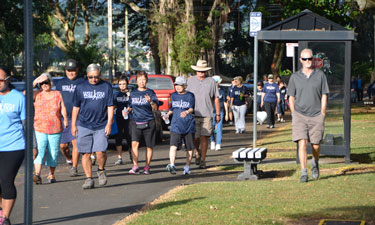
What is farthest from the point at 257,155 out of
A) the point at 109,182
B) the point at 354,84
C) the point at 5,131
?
the point at 354,84

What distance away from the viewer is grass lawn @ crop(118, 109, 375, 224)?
7441 millimetres

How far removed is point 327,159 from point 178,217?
21.6 ft

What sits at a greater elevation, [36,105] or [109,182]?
[36,105]

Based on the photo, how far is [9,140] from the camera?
704 cm

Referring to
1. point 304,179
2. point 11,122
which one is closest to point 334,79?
point 304,179

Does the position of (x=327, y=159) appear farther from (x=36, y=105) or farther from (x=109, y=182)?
(x=36, y=105)

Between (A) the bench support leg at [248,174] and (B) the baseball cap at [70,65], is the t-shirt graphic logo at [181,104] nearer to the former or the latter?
(A) the bench support leg at [248,174]

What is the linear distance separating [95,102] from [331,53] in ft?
15.7

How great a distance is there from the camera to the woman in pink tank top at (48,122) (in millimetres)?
10938

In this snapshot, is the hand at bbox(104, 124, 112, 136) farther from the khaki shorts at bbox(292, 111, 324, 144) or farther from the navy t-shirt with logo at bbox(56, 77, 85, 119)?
the khaki shorts at bbox(292, 111, 324, 144)

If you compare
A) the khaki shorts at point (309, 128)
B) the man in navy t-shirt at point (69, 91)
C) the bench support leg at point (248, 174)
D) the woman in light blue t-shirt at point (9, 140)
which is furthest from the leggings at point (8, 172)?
the man in navy t-shirt at point (69, 91)

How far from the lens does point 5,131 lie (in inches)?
278

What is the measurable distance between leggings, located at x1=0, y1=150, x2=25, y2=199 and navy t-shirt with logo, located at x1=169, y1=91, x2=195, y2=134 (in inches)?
206

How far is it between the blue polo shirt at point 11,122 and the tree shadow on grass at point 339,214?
2.98 m
